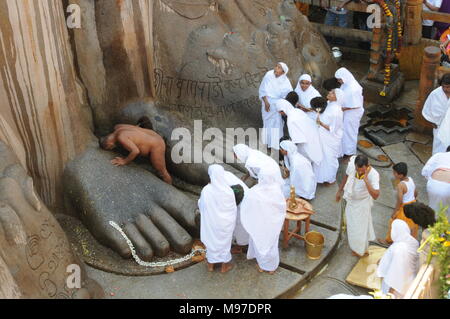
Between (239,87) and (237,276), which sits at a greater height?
(239,87)

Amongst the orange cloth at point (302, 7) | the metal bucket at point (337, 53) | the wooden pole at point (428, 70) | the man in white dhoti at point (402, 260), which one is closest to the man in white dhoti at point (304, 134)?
the wooden pole at point (428, 70)

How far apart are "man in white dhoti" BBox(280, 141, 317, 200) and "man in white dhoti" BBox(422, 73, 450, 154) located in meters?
1.71

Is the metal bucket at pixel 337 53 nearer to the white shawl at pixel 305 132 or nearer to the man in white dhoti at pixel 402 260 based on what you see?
the white shawl at pixel 305 132

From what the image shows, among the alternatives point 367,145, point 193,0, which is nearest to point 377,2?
point 367,145

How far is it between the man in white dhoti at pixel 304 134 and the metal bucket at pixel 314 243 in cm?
116

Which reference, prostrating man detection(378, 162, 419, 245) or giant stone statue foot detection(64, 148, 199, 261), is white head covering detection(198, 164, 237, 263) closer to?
giant stone statue foot detection(64, 148, 199, 261)

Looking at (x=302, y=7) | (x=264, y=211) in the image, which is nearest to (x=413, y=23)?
(x=302, y=7)

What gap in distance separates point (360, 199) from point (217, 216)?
5.03 ft

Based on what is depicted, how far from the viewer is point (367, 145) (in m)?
9.16

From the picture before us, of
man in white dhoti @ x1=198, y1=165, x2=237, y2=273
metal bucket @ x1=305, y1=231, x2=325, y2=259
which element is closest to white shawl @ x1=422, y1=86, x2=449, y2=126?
metal bucket @ x1=305, y1=231, x2=325, y2=259

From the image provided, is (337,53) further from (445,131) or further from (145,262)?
(145,262)

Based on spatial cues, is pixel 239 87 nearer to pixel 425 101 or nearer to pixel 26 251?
pixel 425 101

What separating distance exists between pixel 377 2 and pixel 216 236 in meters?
4.79

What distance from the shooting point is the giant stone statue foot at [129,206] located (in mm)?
6891
